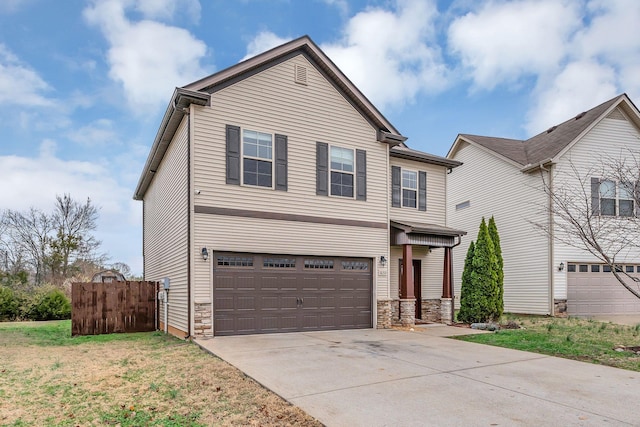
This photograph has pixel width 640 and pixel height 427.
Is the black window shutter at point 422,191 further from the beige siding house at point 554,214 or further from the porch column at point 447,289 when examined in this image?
the beige siding house at point 554,214

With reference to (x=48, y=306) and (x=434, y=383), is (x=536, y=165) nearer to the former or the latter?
(x=434, y=383)

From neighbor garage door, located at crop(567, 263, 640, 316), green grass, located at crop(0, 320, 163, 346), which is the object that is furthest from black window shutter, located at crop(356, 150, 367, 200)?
neighbor garage door, located at crop(567, 263, 640, 316)

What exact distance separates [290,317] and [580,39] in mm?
14913

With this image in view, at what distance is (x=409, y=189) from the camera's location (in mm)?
15039

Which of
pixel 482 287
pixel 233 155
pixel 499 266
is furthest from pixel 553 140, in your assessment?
pixel 233 155

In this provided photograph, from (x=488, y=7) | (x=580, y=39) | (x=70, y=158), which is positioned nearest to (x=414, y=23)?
(x=488, y=7)

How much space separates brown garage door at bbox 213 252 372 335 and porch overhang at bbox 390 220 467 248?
4.48ft

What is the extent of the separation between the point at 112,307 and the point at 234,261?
4725mm

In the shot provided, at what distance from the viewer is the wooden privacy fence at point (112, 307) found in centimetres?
1251

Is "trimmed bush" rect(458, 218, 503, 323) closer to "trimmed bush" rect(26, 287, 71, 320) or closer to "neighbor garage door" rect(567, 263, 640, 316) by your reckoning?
"neighbor garage door" rect(567, 263, 640, 316)

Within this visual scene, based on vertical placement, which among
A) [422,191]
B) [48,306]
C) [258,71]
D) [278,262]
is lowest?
[48,306]

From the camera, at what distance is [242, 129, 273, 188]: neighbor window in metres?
11.4

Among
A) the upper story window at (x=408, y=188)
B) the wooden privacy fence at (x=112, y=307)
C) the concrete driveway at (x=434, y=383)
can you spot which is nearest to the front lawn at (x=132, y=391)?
the concrete driveway at (x=434, y=383)

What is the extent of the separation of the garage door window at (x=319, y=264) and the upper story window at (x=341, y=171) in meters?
1.89
